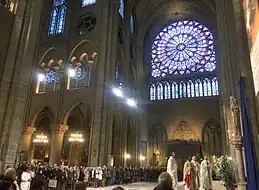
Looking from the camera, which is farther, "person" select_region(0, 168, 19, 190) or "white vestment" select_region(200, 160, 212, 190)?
"white vestment" select_region(200, 160, 212, 190)

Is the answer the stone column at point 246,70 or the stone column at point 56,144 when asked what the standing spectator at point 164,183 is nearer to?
the stone column at point 246,70

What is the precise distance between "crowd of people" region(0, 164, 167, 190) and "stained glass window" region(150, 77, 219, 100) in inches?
355

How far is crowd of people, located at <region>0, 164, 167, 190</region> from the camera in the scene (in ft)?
28.7

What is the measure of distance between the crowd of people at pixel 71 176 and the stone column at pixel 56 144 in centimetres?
388

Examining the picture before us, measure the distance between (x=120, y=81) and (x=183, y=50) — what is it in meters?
10.3

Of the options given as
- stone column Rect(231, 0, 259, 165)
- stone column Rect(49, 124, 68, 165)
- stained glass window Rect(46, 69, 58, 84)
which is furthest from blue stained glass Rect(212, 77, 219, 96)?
stone column Rect(231, 0, 259, 165)

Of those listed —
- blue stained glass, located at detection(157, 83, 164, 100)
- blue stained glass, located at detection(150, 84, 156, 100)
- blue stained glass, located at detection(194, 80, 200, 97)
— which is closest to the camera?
blue stained glass, located at detection(194, 80, 200, 97)

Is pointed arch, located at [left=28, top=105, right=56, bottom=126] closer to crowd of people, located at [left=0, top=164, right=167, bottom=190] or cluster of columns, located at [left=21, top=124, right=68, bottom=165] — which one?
cluster of columns, located at [left=21, top=124, right=68, bottom=165]

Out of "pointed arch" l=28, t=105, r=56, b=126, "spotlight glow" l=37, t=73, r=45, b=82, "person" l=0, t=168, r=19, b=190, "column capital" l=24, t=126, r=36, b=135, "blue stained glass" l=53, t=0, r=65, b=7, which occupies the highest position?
"blue stained glass" l=53, t=0, r=65, b=7

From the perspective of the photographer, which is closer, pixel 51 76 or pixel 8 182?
pixel 8 182

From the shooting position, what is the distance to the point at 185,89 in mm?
28078

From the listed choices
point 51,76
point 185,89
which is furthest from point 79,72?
point 185,89

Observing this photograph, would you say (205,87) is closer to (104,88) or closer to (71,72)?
(104,88)

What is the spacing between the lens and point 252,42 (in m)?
6.54
